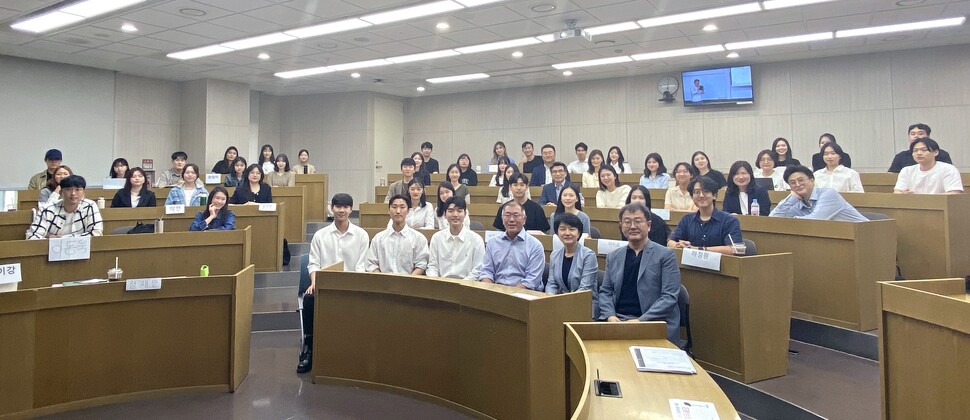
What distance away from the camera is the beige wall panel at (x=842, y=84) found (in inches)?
333

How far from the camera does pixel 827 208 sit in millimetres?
4383

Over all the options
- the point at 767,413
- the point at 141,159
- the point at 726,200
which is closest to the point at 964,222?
the point at 726,200

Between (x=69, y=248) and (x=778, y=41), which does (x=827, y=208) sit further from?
(x=69, y=248)

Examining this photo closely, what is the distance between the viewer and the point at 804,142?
9102 millimetres

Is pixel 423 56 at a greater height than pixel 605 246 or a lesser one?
greater

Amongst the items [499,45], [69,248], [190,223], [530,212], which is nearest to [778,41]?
[499,45]

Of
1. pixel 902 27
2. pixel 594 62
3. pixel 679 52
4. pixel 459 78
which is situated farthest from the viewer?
pixel 459 78

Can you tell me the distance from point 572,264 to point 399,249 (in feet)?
5.07

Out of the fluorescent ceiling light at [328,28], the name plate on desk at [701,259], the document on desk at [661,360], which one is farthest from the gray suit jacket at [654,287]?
the fluorescent ceiling light at [328,28]

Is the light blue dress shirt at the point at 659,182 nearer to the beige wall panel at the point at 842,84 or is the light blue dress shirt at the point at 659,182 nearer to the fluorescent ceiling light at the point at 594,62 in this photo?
the fluorescent ceiling light at the point at 594,62

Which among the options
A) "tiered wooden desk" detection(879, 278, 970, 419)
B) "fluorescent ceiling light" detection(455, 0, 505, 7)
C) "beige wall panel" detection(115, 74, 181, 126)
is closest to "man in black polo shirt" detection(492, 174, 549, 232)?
"fluorescent ceiling light" detection(455, 0, 505, 7)

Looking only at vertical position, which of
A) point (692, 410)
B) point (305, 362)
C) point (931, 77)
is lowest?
point (305, 362)

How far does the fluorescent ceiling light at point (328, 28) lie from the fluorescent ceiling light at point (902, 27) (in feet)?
20.4

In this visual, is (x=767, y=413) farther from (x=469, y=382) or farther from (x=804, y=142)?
(x=804, y=142)
